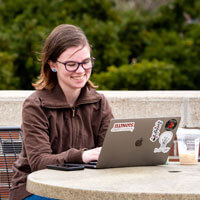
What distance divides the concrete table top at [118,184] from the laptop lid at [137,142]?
0.05m

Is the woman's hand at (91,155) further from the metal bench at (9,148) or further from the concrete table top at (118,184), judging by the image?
the metal bench at (9,148)

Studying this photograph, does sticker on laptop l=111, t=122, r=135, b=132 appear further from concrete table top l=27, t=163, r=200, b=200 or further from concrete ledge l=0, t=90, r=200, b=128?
concrete ledge l=0, t=90, r=200, b=128

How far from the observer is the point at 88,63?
10.3ft

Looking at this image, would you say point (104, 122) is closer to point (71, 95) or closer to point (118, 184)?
point (71, 95)

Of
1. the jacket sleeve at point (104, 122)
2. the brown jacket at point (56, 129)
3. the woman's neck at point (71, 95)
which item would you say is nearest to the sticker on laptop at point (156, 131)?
the brown jacket at point (56, 129)

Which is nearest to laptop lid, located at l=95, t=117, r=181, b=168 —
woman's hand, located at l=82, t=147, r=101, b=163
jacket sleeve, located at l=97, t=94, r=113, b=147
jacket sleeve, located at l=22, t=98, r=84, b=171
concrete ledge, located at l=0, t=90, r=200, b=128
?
woman's hand, located at l=82, t=147, r=101, b=163

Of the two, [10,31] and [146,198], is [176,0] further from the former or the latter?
[146,198]

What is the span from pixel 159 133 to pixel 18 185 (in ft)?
2.82

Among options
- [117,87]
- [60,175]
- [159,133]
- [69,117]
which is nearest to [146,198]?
[60,175]

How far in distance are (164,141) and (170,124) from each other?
0.33 feet

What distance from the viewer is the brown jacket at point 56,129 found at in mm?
2939

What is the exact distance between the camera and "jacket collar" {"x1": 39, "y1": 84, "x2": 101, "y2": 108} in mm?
3123

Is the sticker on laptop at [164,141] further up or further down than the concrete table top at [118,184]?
further up

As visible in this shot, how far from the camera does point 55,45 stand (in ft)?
10.5
